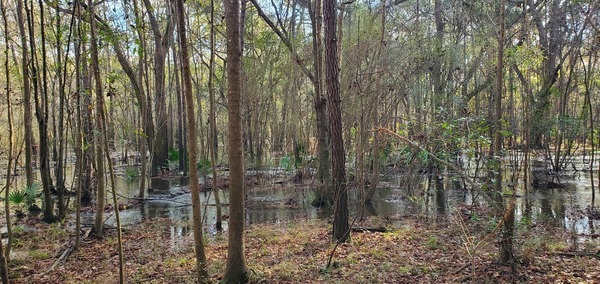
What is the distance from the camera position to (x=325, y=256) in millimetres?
6508

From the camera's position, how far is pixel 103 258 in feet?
21.9

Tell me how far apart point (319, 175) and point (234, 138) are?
6769 millimetres

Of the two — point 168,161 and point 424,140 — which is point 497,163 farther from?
point 168,161

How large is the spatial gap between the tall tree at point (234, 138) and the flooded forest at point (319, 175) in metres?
0.02

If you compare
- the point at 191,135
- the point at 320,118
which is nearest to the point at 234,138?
the point at 191,135

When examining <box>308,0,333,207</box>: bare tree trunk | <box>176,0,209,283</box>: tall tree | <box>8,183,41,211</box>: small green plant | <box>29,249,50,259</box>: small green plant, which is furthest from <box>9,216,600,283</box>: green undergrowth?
<box>308,0,333,207</box>: bare tree trunk

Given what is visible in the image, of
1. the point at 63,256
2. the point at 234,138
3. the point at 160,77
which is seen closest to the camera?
the point at 234,138

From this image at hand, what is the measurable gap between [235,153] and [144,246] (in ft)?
13.6

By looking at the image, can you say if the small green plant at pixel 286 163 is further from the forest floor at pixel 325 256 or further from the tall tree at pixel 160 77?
the forest floor at pixel 325 256

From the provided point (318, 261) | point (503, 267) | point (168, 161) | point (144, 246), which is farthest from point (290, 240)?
point (168, 161)

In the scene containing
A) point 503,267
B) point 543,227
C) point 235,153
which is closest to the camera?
point 235,153

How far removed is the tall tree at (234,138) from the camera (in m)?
4.53

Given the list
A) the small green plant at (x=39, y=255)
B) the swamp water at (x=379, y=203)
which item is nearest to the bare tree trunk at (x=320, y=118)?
the swamp water at (x=379, y=203)

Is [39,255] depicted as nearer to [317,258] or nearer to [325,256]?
[317,258]
